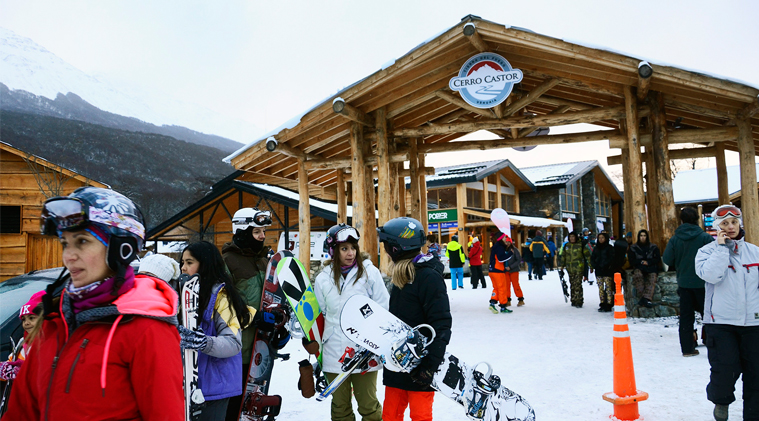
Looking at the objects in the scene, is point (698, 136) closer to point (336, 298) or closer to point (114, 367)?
point (336, 298)

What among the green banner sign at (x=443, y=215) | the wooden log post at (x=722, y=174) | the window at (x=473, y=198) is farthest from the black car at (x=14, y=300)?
the window at (x=473, y=198)

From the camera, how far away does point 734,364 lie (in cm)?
354

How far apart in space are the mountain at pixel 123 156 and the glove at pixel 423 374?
40.8 metres

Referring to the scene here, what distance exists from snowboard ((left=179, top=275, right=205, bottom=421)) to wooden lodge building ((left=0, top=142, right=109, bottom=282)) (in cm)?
1298

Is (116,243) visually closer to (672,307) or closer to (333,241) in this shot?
(333,241)

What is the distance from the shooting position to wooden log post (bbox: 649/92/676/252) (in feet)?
27.4

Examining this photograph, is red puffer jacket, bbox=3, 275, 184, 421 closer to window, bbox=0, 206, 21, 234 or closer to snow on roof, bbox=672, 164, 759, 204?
window, bbox=0, 206, 21, 234

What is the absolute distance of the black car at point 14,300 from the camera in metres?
3.87

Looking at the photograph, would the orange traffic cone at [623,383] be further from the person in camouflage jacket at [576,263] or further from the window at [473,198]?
the window at [473,198]

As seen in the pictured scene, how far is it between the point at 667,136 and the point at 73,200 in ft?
32.5

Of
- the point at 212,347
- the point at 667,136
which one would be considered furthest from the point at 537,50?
the point at 212,347

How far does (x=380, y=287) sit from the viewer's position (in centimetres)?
345

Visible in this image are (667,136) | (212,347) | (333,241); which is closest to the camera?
(212,347)

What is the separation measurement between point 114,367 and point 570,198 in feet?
113
